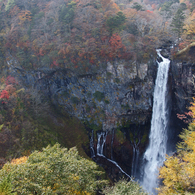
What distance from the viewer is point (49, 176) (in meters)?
6.83

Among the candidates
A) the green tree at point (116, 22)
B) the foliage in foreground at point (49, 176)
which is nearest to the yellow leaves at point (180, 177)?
the foliage in foreground at point (49, 176)

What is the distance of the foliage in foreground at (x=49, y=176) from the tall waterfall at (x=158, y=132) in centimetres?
1370

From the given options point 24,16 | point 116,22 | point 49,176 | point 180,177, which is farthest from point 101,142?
point 24,16

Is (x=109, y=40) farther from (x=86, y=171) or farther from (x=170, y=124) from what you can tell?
(x=86, y=171)

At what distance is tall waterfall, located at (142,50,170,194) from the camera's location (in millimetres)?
18047

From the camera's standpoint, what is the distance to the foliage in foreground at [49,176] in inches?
236

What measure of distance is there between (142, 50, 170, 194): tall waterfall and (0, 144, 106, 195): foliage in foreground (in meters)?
13.7

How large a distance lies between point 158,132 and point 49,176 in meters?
16.3

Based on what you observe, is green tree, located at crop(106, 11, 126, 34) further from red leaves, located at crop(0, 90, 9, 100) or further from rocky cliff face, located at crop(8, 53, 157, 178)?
red leaves, located at crop(0, 90, 9, 100)

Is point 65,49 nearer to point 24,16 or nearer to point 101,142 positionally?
point 24,16

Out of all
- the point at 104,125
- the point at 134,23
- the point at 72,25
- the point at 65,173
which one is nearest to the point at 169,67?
the point at 134,23

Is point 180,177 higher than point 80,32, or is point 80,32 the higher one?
point 80,32

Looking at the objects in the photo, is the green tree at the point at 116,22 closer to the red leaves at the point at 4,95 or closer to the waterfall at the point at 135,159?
the red leaves at the point at 4,95

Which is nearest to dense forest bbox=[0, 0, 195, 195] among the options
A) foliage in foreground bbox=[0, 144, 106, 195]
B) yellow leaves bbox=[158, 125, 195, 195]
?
foliage in foreground bbox=[0, 144, 106, 195]
